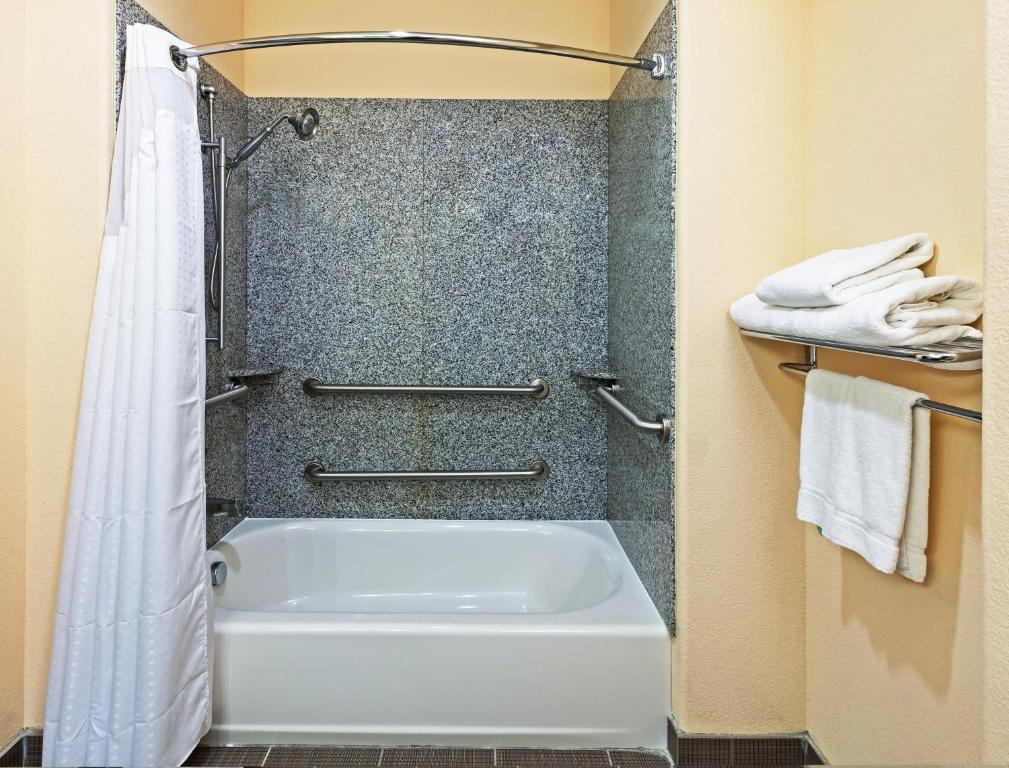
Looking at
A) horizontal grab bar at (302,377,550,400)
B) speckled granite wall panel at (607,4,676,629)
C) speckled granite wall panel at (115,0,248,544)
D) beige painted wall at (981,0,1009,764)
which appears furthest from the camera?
horizontal grab bar at (302,377,550,400)

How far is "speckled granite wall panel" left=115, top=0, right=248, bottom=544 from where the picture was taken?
218 cm

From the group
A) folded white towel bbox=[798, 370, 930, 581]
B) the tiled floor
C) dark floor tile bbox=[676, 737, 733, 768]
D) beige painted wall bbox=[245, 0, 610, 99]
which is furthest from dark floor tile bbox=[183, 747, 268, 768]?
beige painted wall bbox=[245, 0, 610, 99]

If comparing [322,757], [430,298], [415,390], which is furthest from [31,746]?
[430,298]

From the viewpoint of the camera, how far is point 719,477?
166 cm

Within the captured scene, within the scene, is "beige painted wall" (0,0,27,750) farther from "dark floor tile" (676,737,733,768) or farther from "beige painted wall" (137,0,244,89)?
"dark floor tile" (676,737,733,768)

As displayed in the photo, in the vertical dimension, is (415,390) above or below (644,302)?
below

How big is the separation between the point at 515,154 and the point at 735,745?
1.96 meters

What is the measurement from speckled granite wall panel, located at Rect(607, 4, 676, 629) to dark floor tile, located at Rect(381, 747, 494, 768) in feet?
1.89

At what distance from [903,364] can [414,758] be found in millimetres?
1423

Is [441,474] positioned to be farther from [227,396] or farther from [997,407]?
[997,407]

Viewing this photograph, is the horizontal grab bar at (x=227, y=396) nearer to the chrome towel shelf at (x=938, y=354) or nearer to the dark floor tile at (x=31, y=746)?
the dark floor tile at (x=31, y=746)

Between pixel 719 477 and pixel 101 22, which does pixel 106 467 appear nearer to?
pixel 101 22

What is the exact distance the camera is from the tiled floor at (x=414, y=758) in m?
1.68

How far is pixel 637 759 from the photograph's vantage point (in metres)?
1.71
